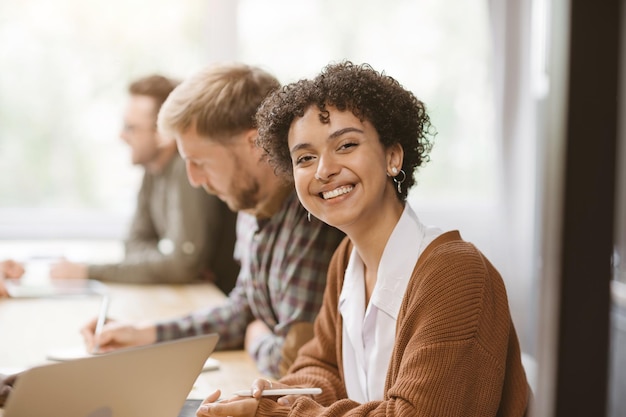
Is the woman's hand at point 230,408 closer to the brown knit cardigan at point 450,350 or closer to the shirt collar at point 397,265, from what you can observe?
the brown knit cardigan at point 450,350

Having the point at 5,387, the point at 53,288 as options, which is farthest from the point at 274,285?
the point at 53,288

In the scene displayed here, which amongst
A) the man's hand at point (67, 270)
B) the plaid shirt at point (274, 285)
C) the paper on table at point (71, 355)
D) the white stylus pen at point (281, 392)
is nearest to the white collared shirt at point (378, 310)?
the white stylus pen at point (281, 392)

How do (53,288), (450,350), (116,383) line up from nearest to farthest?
(116,383) < (450,350) < (53,288)

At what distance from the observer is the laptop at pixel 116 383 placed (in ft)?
2.57

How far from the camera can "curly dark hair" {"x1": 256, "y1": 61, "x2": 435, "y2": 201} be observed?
1148 mm

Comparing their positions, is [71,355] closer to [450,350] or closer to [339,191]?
[339,191]

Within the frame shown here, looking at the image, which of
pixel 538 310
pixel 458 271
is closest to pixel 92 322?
pixel 458 271

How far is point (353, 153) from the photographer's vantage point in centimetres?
114

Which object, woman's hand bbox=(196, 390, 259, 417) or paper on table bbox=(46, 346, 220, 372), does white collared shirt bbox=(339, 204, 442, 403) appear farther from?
paper on table bbox=(46, 346, 220, 372)

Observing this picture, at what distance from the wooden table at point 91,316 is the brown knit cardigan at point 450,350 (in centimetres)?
39

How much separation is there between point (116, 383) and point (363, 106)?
0.53 metres

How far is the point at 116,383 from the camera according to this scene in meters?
0.85

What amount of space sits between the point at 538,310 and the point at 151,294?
2061mm

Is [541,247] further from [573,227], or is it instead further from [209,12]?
[209,12]
